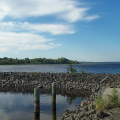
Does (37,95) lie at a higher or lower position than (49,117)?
higher

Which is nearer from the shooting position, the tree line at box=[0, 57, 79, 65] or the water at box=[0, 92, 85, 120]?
the water at box=[0, 92, 85, 120]

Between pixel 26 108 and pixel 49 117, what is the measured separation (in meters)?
3.45

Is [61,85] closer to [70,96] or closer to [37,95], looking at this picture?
[70,96]

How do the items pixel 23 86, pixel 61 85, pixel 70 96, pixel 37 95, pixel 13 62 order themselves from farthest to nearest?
pixel 13 62, pixel 23 86, pixel 61 85, pixel 70 96, pixel 37 95

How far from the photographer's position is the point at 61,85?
89.8ft

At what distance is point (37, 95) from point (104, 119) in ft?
21.7

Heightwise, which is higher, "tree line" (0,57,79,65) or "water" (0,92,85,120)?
"tree line" (0,57,79,65)

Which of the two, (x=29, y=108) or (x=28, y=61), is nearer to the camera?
(x=29, y=108)

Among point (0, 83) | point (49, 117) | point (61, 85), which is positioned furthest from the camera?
point (0, 83)

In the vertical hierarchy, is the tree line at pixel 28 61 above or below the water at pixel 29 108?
above

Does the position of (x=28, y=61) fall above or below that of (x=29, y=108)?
above

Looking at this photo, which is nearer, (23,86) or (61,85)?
(61,85)

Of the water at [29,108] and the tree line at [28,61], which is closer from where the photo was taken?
the water at [29,108]

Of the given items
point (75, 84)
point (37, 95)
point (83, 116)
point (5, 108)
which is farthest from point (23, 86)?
point (83, 116)
